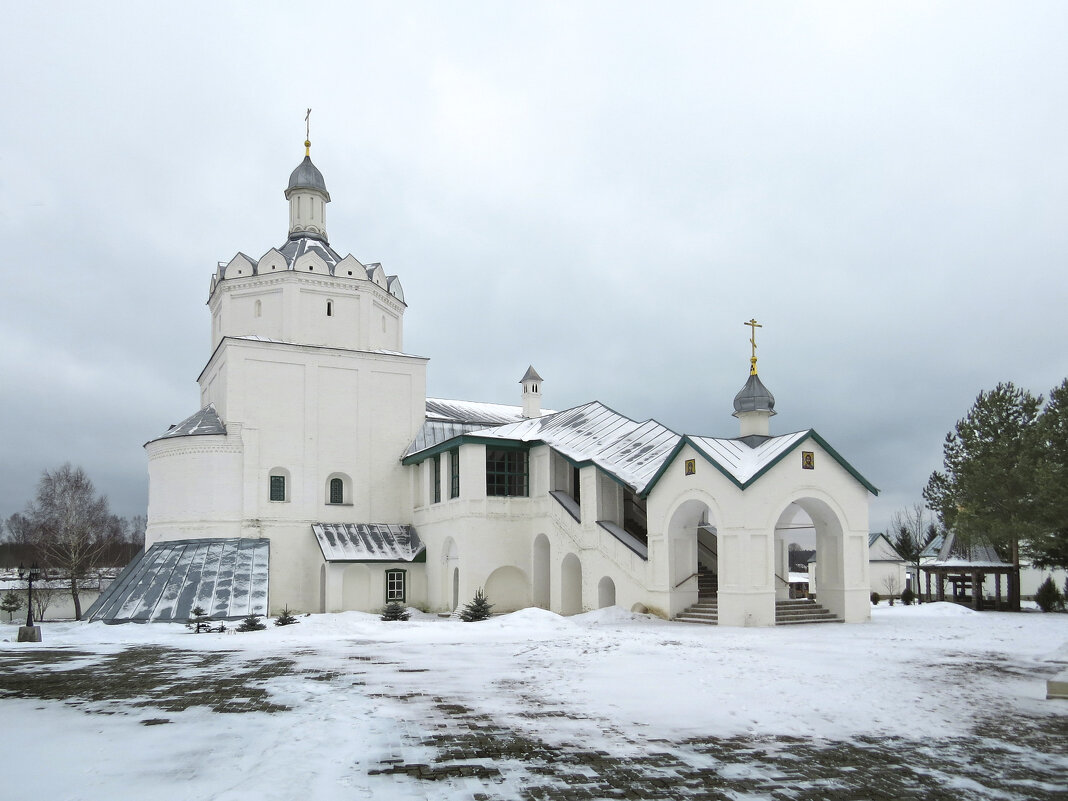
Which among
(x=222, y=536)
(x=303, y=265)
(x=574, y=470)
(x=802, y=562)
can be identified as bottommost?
(x=802, y=562)

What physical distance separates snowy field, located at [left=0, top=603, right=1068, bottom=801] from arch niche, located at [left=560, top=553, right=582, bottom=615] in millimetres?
10201

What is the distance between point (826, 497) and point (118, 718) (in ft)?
60.7

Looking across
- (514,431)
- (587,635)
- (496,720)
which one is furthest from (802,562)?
(496,720)

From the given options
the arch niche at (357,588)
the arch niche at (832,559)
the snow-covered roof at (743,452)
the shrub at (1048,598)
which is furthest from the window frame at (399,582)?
the shrub at (1048,598)

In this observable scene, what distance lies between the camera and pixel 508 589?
3078 centimetres

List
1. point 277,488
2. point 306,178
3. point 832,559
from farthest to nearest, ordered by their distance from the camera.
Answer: point 306,178 → point 277,488 → point 832,559

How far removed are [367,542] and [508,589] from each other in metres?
5.80

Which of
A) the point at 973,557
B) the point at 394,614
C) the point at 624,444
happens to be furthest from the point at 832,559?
the point at 394,614

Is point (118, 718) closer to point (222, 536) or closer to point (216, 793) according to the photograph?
point (216, 793)

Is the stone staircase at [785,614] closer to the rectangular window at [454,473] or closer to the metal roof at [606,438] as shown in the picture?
the metal roof at [606,438]

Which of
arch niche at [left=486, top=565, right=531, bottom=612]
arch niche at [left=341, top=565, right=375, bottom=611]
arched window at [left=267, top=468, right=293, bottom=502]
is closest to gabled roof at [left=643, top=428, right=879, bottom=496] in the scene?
arch niche at [left=486, top=565, right=531, bottom=612]

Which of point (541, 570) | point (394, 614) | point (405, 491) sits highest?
point (405, 491)

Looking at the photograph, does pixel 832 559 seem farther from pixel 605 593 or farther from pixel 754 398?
pixel 605 593

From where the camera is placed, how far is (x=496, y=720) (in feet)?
31.2
